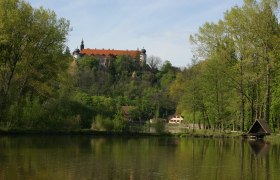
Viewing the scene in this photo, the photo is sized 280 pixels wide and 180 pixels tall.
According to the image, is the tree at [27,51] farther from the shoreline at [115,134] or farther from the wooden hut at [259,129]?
the wooden hut at [259,129]

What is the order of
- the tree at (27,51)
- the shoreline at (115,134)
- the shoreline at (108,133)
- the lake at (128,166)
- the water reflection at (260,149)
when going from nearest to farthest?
the lake at (128,166) → the water reflection at (260,149) → the shoreline at (115,134) → the shoreline at (108,133) → the tree at (27,51)

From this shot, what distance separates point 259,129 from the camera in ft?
151

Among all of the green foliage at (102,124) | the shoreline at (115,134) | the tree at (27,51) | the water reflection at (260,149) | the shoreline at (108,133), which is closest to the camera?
the water reflection at (260,149)

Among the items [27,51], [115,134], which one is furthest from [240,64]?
[27,51]

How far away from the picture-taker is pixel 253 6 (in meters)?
46.9

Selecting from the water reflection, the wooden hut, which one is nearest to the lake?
the water reflection

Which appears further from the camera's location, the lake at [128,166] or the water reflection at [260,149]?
the water reflection at [260,149]

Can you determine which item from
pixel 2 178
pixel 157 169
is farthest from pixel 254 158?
pixel 2 178

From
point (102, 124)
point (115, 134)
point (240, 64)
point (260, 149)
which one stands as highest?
point (240, 64)

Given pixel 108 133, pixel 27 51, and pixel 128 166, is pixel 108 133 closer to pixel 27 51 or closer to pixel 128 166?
pixel 27 51

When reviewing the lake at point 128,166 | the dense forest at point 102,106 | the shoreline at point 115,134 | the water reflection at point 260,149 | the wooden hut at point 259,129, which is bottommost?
the lake at point 128,166

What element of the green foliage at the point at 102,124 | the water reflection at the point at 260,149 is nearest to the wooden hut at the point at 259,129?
the water reflection at the point at 260,149

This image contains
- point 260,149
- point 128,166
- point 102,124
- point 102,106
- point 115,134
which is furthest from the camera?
point 102,106

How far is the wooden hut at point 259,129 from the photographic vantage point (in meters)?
44.8
